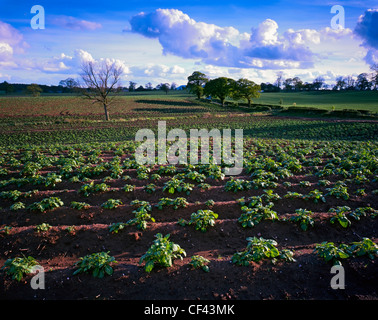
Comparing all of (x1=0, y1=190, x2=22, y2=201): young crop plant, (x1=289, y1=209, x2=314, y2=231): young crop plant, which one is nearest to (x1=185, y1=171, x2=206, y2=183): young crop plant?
(x1=289, y1=209, x2=314, y2=231): young crop plant

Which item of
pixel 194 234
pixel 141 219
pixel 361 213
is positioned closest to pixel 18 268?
pixel 141 219

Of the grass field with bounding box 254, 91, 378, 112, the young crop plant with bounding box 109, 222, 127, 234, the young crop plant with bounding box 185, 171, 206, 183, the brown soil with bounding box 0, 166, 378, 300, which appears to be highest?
the grass field with bounding box 254, 91, 378, 112

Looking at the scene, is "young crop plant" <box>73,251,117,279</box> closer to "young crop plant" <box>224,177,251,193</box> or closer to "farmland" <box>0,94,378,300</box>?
"farmland" <box>0,94,378,300</box>

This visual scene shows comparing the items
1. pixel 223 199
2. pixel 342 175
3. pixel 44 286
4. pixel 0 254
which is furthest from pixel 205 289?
pixel 342 175

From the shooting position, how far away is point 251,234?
6977 millimetres

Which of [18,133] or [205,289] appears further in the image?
[18,133]

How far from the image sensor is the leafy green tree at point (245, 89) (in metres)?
69.9

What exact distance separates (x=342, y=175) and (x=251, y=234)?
294 inches

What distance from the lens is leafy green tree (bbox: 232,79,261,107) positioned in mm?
69875

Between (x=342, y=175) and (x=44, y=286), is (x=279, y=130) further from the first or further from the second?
(x=44, y=286)

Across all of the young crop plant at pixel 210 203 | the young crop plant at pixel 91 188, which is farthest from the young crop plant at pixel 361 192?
the young crop plant at pixel 91 188

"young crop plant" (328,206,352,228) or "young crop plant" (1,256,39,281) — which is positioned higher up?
"young crop plant" (328,206,352,228)
